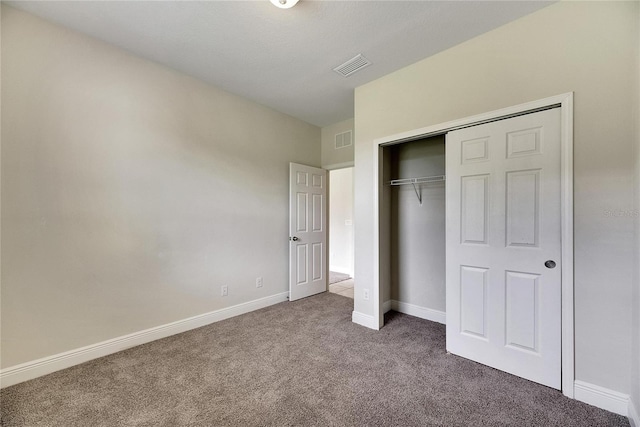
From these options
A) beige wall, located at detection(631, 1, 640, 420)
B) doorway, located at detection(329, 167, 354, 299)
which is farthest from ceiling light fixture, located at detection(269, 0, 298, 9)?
doorway, located at detection(329, 167, 354, 299)

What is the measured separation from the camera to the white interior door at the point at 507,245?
183cm

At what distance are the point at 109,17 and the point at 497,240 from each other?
359 centimetres

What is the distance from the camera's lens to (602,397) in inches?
64.2

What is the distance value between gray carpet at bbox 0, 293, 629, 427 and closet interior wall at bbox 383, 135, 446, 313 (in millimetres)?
709

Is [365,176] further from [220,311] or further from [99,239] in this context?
[99,239]

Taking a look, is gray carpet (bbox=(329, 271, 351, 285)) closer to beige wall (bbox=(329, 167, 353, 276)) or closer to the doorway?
the doorway

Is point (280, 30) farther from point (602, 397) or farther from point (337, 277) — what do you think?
point (337, 277)

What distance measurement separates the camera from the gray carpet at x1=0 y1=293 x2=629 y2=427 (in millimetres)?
1558

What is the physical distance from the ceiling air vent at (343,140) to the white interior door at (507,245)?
6.20ft

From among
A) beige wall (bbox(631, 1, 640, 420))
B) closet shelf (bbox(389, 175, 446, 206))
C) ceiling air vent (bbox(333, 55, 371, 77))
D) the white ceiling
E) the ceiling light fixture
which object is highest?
the white ceiling

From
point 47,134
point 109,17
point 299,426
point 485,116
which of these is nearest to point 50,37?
point 109,17

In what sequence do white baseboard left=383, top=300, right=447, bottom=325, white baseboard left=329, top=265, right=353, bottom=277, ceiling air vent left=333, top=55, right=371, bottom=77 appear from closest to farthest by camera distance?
ceiling air vent left=333, top=55, right=371, bottom=77
white baseboard left=383, top=300, right=447, bottom=325
white baseboard left=329, top=265, right=353, bottom=277

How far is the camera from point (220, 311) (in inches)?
121

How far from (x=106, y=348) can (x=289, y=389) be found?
177 cm
